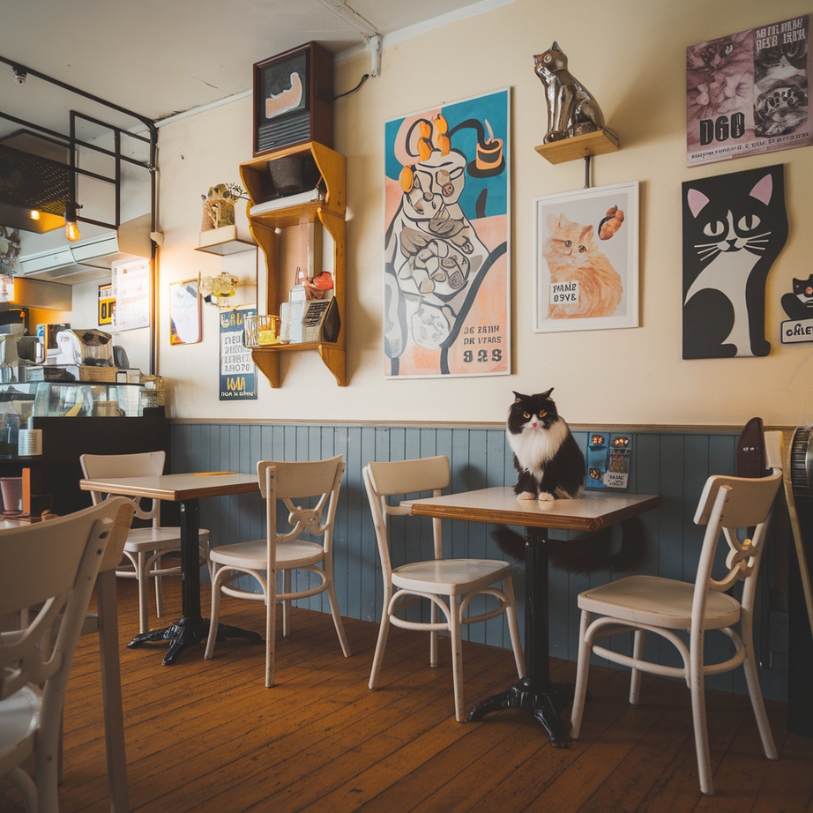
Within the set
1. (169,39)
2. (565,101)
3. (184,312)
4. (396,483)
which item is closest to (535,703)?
(396,483)

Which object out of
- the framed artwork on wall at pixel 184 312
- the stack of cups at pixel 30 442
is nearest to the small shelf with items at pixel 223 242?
the framed artwork on wall at pixel 184 312

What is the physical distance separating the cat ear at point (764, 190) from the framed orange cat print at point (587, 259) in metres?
0.45

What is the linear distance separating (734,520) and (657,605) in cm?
36

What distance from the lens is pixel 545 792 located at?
1.82 meters

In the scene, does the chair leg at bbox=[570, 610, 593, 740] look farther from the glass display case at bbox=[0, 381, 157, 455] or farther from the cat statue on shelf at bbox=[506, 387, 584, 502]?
the glass display case at bbox=[0, 381, 157, 455]

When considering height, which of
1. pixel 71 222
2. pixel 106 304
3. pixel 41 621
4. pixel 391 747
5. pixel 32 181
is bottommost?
pixel 391 747

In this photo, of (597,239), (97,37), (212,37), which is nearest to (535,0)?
(597,239)

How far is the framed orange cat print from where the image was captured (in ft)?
9.14

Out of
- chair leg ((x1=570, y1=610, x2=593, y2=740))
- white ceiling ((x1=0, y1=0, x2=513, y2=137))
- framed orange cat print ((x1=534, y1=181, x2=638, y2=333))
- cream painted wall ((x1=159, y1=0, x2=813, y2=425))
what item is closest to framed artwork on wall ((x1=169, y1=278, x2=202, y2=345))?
cream painted wall ((x1=159, y1=0, x2=813, y2=425))

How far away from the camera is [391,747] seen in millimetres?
2080

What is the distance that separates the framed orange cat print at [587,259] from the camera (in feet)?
9.14

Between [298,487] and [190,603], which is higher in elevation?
[298,487]

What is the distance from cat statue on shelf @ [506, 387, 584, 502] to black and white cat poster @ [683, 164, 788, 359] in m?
0.68

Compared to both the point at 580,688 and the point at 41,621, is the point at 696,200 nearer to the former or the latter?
the point at 580,688
